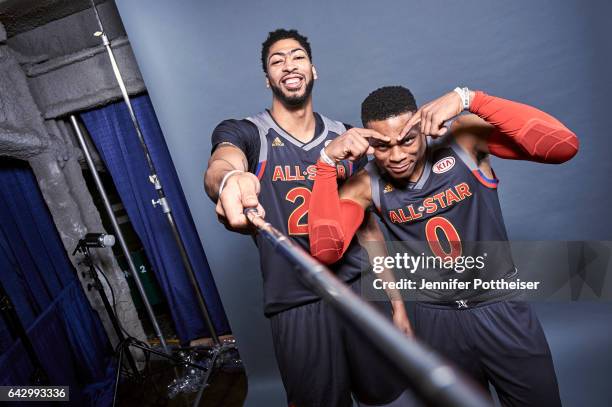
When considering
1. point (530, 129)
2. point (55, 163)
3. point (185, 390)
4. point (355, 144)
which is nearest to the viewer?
point (530, 129)

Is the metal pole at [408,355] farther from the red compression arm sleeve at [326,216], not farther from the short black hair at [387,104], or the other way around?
the short black hair at [387,104]

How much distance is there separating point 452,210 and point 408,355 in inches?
58.3

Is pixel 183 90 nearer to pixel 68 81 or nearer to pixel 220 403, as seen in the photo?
pixel 68 81

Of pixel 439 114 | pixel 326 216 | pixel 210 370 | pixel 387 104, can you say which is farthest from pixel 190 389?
pixel 439 114

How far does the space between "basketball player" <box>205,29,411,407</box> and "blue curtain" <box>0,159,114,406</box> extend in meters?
2.10

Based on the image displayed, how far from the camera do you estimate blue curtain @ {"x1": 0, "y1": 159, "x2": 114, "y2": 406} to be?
2.88m

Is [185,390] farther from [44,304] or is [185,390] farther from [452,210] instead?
[452,210]

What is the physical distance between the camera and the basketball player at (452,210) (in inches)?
63.8

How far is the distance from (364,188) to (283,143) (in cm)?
51

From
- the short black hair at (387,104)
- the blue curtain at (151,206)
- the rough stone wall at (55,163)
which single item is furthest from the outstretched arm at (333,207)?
the rough stone wall at (55,163)

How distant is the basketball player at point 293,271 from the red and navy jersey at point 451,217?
0.99ft

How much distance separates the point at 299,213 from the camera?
6.72ft

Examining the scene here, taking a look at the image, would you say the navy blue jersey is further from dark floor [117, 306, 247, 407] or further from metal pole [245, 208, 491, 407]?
dark floor [117, 306, 247, 407]

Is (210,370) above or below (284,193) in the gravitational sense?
below
